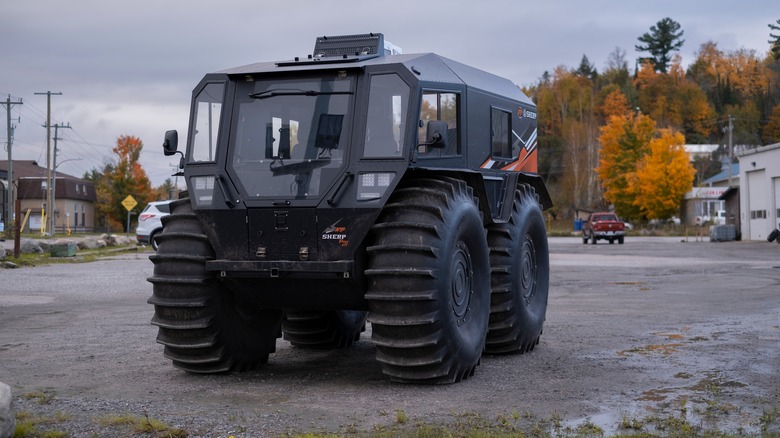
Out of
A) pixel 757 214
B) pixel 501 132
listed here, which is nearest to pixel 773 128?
pixel 757 214

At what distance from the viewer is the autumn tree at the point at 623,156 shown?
3324 inches

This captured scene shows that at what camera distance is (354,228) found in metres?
8.20

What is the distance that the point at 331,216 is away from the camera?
27.0 feet

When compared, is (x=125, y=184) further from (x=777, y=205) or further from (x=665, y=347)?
(x=665, y=347)

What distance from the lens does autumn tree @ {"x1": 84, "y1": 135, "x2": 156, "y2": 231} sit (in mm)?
95188

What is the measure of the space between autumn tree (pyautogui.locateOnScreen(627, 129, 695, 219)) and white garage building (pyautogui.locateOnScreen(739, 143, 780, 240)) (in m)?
20.5

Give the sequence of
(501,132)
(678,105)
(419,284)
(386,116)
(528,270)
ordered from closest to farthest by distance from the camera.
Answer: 1. (419,284)
2. (386,116)
3. (501,132)
4. (528,270)
5. (678,105)

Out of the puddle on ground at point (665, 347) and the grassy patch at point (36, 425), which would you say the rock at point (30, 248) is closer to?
the puddle on ground at point (665, 347)

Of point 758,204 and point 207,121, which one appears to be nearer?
point 207,121

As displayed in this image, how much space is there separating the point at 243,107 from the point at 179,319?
202 centimetres

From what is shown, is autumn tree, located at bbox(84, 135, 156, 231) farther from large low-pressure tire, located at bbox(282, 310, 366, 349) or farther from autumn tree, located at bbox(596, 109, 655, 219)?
large low-pressure tire, located at bbox(282, 310, 366, 349)

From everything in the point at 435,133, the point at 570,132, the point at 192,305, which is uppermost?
the point at 570,132

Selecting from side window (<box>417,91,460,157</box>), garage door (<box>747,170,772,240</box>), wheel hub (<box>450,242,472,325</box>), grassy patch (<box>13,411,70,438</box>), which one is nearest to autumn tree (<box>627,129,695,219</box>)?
garage door (<box>747,170,772,240</box>)

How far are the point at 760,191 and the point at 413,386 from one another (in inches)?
1991
